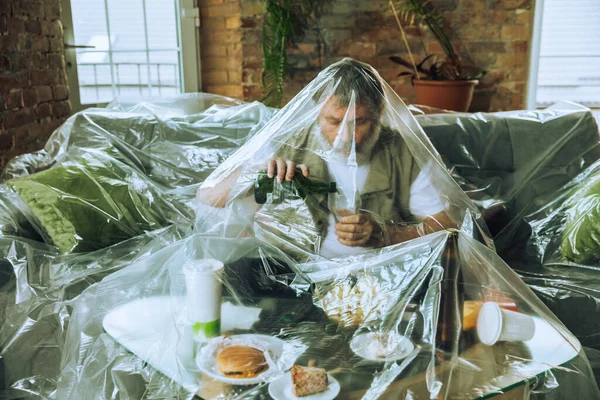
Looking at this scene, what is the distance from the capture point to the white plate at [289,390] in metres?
0.79

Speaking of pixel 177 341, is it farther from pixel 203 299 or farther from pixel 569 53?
pixel 569 53

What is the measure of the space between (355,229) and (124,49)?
2.54 meters

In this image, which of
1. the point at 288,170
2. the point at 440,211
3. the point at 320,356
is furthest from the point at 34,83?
the point at 320,356

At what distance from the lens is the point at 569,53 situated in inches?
149

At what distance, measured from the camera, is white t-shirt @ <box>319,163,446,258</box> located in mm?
1249

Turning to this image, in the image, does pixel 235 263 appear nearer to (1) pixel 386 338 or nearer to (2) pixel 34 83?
(1) pixel 386 338

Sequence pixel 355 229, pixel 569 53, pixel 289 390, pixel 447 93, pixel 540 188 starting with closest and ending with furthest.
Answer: pixel 289 390, pixel 355 229, pixel 540 188, pixel 447 93, pixel 569 53

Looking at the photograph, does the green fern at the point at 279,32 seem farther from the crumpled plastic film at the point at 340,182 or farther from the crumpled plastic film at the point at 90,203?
the crumpled plastic film at the point at 340,182

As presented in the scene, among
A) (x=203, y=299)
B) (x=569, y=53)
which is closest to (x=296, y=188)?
(x=203, y=299)

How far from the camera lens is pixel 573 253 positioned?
1682 millimetres

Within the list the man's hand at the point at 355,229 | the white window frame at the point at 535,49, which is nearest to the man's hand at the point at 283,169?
the man's hand at the point at 355,229

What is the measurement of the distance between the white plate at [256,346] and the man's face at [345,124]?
1.65 feet

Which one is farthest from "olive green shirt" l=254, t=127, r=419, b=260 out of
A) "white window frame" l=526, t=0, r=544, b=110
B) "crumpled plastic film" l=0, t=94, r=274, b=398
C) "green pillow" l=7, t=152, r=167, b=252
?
"white window frame" l=526, t=0, r=544, b=110

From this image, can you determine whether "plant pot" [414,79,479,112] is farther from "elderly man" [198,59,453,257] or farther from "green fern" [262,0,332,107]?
"elderly man" [198,59,453,257]
